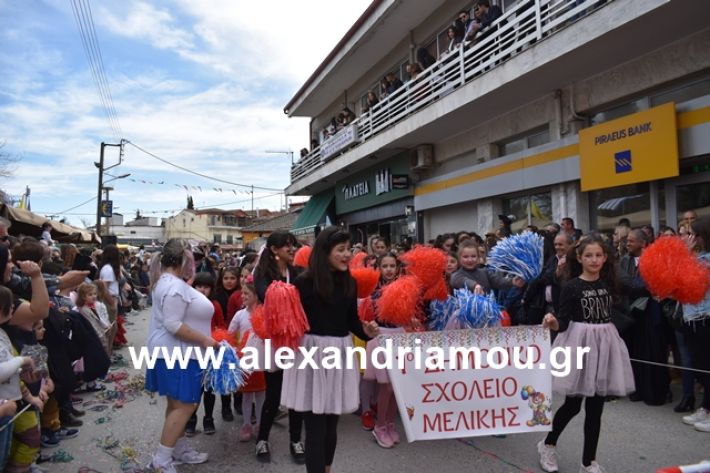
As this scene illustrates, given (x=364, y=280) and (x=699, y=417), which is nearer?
(x=364, y=280)

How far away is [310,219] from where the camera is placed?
23.0 m

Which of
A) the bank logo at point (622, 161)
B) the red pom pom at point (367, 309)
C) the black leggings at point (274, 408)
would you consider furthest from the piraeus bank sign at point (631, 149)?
the black leggings at point (274, 408)

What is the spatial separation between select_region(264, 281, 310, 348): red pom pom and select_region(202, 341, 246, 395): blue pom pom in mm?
767

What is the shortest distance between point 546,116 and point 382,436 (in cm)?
746

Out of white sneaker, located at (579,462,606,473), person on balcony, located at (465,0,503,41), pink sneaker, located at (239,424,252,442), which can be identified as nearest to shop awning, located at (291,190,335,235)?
person on balcony, located at (465,0,503,41)

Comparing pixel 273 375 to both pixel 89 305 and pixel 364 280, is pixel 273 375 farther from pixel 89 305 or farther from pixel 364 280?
pixel 89 305

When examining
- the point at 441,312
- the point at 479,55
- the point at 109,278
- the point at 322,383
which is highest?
the point at 479,55

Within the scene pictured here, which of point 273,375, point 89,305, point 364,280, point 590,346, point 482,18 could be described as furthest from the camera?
point 482,18

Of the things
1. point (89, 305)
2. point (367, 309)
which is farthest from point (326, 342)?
point (89, 305)

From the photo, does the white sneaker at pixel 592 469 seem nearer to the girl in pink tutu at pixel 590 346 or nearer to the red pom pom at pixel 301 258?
the girl in pink tutu at pixel 590 346

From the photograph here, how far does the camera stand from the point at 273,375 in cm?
371

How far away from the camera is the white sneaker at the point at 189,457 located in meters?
3.74

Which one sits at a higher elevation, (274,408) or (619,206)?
(619,206)

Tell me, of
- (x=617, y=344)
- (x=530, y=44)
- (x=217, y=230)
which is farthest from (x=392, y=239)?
(x=217, y=230)
